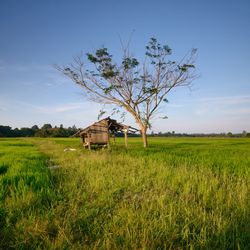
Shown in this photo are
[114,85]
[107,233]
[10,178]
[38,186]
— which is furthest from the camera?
[114,85]

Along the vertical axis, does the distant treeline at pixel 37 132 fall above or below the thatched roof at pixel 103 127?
above

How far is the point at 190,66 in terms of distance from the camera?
28.3m

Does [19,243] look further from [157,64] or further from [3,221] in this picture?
[157,64]

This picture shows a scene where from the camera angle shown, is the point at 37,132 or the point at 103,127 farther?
the point at 37,132

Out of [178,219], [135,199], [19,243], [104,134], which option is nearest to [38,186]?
[135,199]

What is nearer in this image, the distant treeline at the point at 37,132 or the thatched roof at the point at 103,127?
the thatched roof at the point at 103,127

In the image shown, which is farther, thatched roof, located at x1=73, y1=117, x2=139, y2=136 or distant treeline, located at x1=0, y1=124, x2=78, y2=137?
distant treeline, located at x1=0, y1=124, x2=78, y2=137

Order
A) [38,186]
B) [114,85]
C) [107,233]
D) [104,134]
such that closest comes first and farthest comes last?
1. [107,233]
2. [38,186]
3. [104,134]
4. [114,85]

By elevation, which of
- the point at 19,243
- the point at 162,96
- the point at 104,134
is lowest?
the point at 19,243

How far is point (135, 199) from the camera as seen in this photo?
4.78 metres

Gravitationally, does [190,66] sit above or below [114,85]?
above

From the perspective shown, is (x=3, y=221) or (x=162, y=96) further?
(x=162, y=96)

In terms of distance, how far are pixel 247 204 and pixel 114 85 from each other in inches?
999

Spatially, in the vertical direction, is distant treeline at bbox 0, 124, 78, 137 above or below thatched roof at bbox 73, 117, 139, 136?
above
